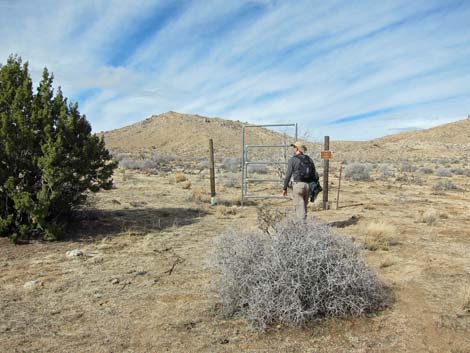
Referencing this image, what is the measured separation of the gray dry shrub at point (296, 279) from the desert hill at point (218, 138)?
59.5 meters

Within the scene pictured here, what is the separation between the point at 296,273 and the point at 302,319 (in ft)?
1.54

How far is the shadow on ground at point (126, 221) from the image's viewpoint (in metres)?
8.65

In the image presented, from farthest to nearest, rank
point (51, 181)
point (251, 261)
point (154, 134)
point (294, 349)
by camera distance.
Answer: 1. point (154, 134)
2. point (51, 181)
3. point (251, 261)
4. point (294, 349)

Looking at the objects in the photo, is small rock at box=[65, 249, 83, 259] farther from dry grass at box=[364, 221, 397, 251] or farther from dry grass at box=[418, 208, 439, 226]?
dry grass at box=[418, 208, 439, 226]

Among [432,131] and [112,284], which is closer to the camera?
[112,284]

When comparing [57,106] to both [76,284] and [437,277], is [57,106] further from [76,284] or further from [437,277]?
[437,277]

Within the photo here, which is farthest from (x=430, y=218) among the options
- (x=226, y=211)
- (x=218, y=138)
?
(x=218, y=138)

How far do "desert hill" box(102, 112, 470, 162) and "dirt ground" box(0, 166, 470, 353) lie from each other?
55994 mm

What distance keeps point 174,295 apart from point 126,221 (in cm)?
485

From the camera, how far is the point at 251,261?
4715 mm

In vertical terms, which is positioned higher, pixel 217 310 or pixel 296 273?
pixel 296 273

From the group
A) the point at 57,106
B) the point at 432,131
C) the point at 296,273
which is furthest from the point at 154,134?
the point at 296,273

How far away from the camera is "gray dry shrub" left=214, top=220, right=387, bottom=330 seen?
4234 mm

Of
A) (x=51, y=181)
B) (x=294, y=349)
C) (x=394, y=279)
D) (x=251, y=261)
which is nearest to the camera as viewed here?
(x=294, y=349)
